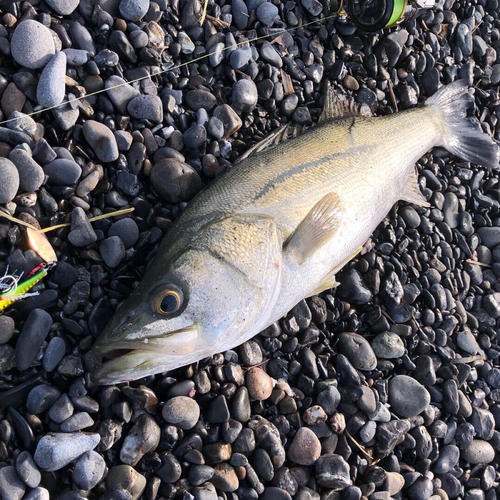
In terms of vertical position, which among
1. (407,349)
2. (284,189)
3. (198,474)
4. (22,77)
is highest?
(22,77)

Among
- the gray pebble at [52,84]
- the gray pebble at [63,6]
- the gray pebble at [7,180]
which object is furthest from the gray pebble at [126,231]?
the gray pebble at [63,6]

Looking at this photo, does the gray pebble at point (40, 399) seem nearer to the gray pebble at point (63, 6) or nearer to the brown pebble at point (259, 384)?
the brown pebble at point (259, 384)

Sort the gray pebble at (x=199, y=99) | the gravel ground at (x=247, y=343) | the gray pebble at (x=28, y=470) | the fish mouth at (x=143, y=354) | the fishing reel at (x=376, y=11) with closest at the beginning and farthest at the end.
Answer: the fish mouth at (x=143, y=354)
the gray pebble at (x=28, y=470)
the gravel ground at (x=247, y=343)
the gray pebble at (x=199, y=99)
the fishing reel at (x=376, y=11)

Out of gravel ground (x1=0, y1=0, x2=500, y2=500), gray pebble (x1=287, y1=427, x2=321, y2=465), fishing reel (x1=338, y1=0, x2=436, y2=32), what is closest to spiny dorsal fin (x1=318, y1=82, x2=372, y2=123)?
gravel ground (x1=0, y1=0, x2=500, y2=500)

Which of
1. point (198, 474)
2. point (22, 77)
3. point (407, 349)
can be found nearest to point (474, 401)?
point (407, 349)

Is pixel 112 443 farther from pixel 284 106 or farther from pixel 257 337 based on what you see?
pixel 284 106

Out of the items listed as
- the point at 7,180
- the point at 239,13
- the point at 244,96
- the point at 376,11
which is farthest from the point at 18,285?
the point at 376,11
